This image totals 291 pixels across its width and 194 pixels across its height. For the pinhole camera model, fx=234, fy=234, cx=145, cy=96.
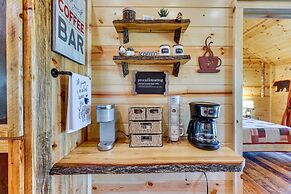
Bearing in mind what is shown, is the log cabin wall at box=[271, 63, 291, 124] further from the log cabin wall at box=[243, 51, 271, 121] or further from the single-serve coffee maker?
the single-serve coffee maker

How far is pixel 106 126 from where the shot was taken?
1.60m

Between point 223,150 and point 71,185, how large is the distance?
0.96 m

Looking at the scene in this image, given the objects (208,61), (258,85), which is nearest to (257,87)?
(258,85)

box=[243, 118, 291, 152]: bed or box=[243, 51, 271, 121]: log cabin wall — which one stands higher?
box=[243, 51, 271, 121]: log cabin wall

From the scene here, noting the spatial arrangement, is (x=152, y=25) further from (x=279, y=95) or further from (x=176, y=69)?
(x=279, y=95)

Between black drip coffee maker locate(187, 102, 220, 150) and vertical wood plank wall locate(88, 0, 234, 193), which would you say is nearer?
black drip coffee maker locate(187, 102, 220, 150)

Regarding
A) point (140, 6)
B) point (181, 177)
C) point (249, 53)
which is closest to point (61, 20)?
point (140, 6)

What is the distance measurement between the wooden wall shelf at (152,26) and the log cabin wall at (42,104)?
1.77ft

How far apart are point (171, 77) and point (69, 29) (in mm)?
842

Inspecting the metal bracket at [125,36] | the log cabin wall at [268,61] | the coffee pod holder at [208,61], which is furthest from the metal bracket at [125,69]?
the log cabin wall at [268,61]

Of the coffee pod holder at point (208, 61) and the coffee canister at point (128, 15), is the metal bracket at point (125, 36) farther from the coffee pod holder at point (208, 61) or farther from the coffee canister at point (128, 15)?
the coffee pod holder at point (208, 61)

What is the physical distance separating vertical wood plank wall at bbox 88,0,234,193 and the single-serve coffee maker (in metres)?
0.22

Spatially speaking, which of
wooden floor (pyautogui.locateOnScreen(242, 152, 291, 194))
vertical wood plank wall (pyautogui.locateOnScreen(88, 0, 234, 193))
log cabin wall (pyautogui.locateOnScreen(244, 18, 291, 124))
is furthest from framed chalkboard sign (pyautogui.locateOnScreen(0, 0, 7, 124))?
log cabin wall (pyautogui.locateOnScreen(244, 18, 291, 124))

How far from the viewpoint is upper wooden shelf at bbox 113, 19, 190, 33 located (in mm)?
1606
